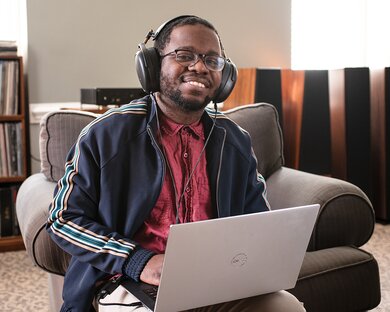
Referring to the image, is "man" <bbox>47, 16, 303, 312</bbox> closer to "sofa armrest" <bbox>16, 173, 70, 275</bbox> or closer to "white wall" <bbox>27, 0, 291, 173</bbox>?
"sofa armrest" <bbox>16, 173, 70, 275</bbox>

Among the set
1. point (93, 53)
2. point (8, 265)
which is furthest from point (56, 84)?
point (8, 265)

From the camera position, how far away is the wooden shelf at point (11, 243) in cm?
307

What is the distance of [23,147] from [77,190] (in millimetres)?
1828

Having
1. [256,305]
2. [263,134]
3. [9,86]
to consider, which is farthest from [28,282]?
[256,305]

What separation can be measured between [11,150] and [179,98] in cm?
188

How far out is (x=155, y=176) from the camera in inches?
55.9

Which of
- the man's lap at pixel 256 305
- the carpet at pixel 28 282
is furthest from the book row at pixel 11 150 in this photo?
the man's lap at pixel 256 305

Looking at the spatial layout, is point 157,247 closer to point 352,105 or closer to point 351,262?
point 351,262

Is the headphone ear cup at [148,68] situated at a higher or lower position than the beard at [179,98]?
higher

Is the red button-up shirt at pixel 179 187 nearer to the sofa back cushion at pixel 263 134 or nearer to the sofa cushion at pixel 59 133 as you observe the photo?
the sofa cushion at pixel 59 133

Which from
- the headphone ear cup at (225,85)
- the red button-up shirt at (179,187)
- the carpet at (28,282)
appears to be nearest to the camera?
the red button-up shirt at (179,187)

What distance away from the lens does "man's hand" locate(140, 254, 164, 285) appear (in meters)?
1.24

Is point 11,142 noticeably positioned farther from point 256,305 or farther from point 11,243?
point 256,305

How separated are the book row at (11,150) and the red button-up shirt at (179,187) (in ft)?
5.84
